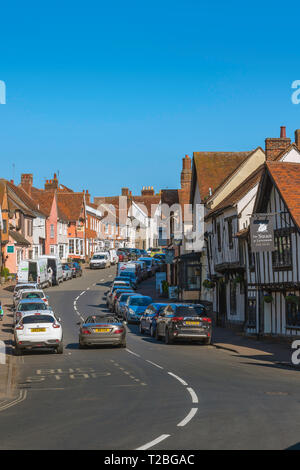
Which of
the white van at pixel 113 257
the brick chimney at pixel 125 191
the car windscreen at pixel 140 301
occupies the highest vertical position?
the brick chimney at pixel 125 191

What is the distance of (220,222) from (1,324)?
1349 cm

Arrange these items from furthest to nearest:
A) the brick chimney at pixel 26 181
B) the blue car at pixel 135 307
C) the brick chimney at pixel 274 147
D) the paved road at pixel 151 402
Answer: the brick chimney at pixel 26 181 → the blue car at pixel 135 307 → the brick chimney at pixel 274 147 → the paved road at pixel 151 402

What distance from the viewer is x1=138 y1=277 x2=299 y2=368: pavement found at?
25.0m

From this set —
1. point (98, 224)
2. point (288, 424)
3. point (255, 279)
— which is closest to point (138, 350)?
point (255, 279)

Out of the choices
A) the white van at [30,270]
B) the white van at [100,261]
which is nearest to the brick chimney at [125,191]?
the white van at [100,261]

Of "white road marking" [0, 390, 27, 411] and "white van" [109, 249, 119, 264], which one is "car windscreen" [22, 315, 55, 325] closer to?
"white road marking" [0, 390, 27, 411]

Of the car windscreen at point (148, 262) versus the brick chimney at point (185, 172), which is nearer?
the brick chimney at point (185, 172)

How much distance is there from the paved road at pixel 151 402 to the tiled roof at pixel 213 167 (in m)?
22.7

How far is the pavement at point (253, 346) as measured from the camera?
82.0 feet

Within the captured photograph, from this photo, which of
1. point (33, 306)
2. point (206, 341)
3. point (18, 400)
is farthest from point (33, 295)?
point (18, 400)

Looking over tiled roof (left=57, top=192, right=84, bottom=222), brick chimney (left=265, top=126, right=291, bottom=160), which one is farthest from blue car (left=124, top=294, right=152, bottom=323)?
tiled roof (left=57, top=192, right=84, bottom=222)

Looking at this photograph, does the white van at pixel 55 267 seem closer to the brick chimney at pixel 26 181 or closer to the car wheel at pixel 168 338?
the brick chimney at pixel 26 181

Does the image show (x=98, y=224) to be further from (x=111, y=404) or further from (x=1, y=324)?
(x=111, y=404)

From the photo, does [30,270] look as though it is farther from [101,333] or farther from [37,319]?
[37,319]
